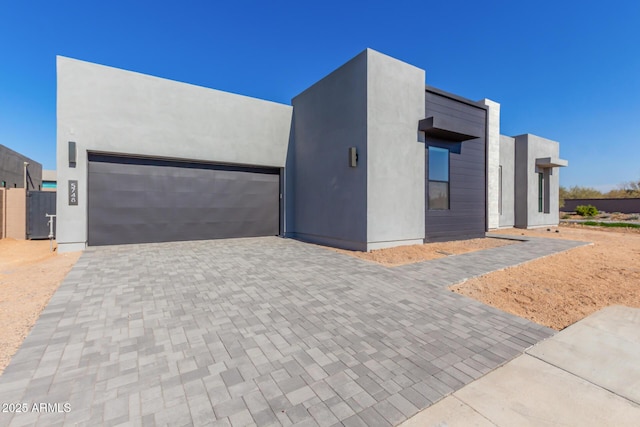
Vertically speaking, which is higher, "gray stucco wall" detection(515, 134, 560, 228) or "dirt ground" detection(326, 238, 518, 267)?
"gray stucco wall" detection(515, 134, 560, 228)

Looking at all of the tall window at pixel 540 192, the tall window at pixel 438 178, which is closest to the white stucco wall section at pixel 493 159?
the tall window at pixel 540 192

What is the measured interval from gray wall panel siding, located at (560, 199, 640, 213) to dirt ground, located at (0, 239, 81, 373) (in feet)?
128

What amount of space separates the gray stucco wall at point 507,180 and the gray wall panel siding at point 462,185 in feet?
17.0

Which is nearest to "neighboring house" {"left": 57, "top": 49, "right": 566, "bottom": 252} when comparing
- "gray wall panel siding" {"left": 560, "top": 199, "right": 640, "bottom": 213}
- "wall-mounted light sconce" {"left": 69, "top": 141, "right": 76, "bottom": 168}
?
"wall-mounted light sconce" {"left": 69, "top": 141, "right": 76, "bottom": 168}

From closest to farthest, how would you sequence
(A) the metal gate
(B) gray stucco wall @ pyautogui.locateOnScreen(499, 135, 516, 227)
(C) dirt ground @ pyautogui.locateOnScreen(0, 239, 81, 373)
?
1. (C) dirt ground @ pyautogui.locateOnScreen(0, 239, 81, 373)
2. (A) the metal gate
3. (B) gray stucco wall @ pyautogui.locateOnScreen(499, 135, 516, 227)

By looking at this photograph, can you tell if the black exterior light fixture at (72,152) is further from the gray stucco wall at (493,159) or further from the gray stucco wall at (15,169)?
the gray stucco wall at (493,159)

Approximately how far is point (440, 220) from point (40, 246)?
42.9 feet

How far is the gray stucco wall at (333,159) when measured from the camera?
744 centimetres

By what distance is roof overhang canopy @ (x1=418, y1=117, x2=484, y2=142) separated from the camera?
26.1 feet

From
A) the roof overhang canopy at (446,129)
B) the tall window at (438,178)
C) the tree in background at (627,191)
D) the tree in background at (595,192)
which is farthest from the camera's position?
the tree in background at (595,192)

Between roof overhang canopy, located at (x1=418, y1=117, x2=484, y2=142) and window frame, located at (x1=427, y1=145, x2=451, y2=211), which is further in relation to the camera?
window frame, located at (x1=427, y1=145, x2=451, y2=211)

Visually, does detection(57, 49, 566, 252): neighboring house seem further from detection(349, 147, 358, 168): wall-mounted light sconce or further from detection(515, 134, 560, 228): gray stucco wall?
detection(515, 134, 560, 228): gray stucco wall

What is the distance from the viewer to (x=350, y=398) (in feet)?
6.21

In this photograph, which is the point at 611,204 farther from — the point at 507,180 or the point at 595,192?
the point at 507,180
